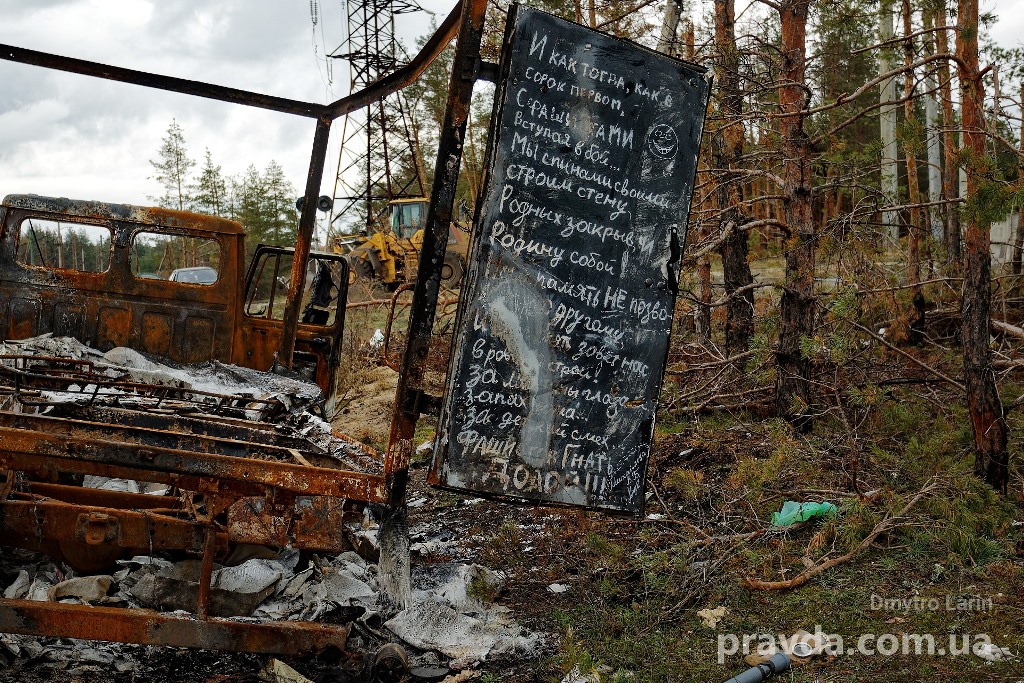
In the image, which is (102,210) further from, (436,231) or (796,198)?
(796,198)

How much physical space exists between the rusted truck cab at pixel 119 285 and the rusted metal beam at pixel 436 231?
324 cm

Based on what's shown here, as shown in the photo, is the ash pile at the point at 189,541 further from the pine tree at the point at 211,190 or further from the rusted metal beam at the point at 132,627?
the pine tree at the point at 211,190

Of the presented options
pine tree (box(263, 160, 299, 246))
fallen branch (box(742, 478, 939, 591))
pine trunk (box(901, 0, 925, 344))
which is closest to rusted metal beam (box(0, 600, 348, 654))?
fallen branch (box(742, 478, 939, 591))

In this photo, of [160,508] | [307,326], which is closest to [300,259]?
[307,326]

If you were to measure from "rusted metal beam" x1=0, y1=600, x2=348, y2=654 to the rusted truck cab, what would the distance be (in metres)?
3.20

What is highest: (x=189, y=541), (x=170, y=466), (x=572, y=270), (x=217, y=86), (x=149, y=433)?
(x=217, y=86)

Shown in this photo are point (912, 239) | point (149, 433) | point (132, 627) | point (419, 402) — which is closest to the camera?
point (132, 627)

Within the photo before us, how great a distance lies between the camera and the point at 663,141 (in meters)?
3.80

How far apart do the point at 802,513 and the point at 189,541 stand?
11.8 ft

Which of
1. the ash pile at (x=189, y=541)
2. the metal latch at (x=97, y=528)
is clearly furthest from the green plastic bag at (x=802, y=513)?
the metal latch at (x=97, y=528)

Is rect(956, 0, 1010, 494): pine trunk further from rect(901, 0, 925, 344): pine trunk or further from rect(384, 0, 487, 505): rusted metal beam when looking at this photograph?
rect(384, 0, 487, 505): rusted metal beam

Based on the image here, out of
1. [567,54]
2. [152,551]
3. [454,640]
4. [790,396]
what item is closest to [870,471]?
[790,396]

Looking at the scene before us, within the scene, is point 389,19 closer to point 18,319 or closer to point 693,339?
point 693,339

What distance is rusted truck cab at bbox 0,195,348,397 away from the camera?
241 inches
